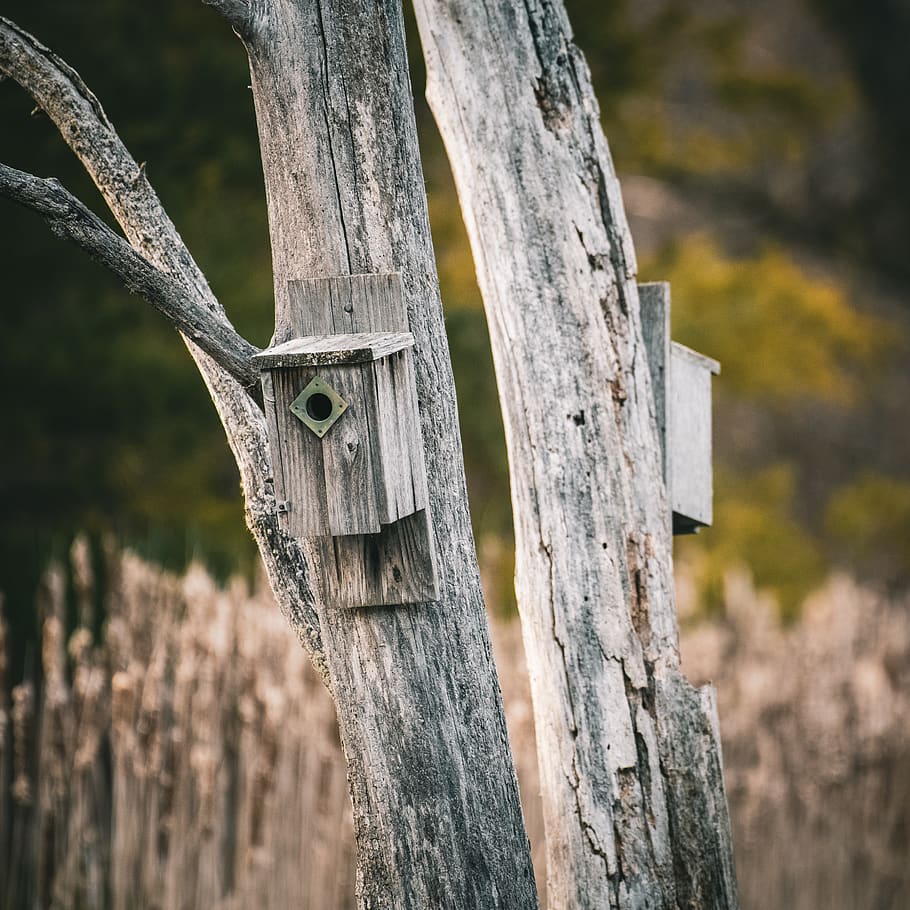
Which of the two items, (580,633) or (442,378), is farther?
(580,633)

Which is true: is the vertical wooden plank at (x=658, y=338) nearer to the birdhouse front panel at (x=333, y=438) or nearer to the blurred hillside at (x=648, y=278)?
the birdhouse front panel at (x=333, y=438)

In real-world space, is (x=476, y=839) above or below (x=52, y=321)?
below

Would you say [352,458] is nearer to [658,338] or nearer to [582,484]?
[582,484]

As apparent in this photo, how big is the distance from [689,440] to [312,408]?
95 centimetres

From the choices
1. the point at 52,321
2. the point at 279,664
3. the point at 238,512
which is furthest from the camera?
the point at 238,512

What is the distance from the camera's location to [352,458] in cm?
132

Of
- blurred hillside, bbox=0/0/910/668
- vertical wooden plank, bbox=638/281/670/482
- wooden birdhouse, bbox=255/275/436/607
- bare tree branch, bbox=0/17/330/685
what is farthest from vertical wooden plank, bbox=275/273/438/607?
blurred hillside, bbox=0/0/910/668

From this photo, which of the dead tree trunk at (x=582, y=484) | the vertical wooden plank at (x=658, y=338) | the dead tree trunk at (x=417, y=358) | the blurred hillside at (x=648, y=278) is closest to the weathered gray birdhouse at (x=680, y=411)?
the vertical wooden plank at (x=658, y=338)

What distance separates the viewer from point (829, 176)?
956cm

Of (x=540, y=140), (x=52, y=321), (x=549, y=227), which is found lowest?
(x=549, y=227)

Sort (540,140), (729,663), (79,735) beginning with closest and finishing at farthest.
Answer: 1. (540,140)
2. (79,735)
3. (729,663)

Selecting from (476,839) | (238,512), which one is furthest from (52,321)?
(476,839)

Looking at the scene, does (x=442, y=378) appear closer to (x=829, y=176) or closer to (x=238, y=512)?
(x=238, y=512)

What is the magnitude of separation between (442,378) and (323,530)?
0.35 m
